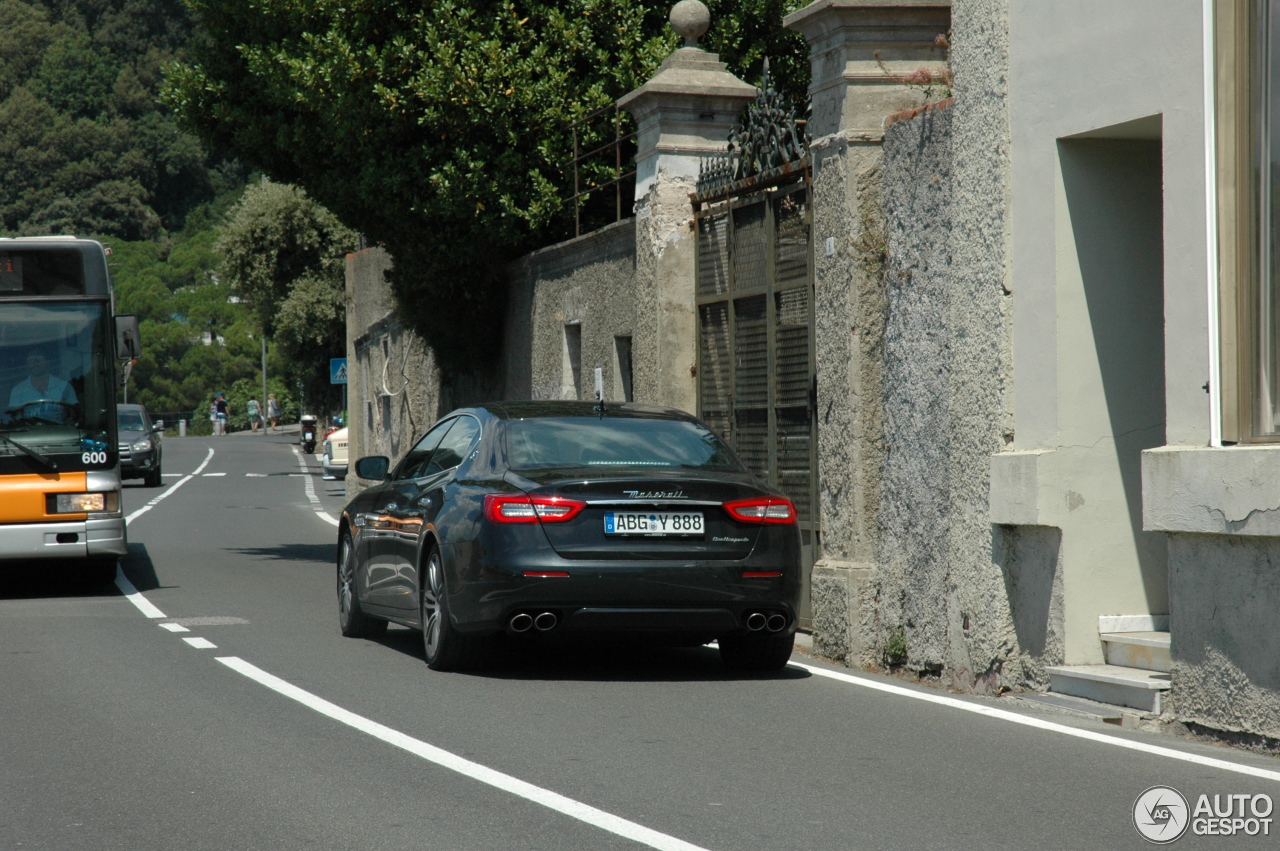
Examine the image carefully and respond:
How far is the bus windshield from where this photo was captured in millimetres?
13773

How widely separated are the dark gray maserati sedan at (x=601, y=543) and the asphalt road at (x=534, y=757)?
0.32 meters

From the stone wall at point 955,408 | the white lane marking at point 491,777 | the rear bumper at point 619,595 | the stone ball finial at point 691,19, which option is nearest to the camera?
the white lane marking at point 491,777

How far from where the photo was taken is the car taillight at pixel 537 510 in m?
8.35

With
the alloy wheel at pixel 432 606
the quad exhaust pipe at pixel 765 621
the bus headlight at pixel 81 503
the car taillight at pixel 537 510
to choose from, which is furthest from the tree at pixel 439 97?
the quad exhaust pipe at pixel 765 621

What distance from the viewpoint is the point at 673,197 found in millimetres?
13625

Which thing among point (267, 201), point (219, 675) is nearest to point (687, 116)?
point (219, 675)

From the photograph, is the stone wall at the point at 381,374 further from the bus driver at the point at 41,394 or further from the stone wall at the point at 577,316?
the bus driver at the point at 41,394

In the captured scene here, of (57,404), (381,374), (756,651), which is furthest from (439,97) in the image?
(381,374)

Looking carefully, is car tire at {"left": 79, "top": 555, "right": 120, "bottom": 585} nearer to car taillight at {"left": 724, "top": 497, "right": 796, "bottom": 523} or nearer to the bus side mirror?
the bus side mirror

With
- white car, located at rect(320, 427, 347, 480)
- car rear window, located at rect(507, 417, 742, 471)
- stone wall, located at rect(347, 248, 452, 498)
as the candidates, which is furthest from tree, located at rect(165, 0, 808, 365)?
white car, located at rect(320, 427, 347, 480)

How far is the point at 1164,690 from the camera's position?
7543 mm

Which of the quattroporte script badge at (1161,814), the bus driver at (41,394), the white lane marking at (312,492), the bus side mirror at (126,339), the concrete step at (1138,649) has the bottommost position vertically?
the white lane marking at (312,492)

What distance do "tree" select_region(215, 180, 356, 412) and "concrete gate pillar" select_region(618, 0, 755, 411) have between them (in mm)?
34315

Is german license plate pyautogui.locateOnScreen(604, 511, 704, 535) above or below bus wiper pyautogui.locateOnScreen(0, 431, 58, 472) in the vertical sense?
below
